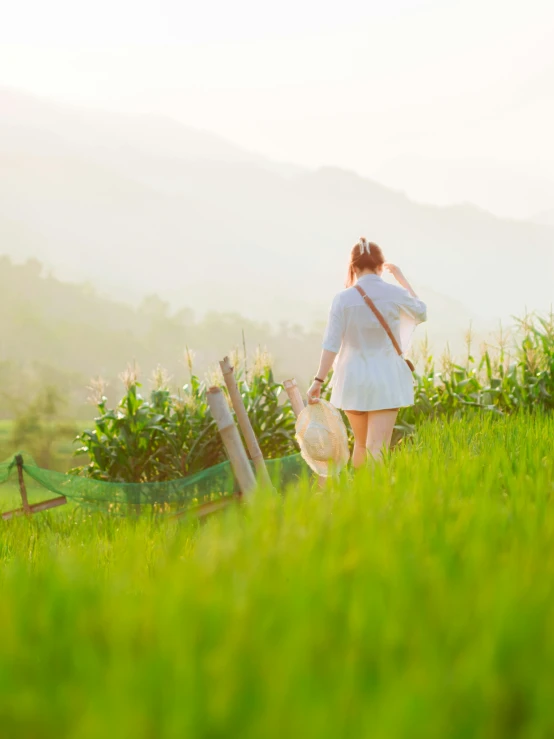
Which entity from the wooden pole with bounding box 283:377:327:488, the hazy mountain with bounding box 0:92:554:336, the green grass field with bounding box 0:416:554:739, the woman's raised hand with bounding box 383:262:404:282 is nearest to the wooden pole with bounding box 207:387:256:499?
the wooden pole with bounding box 283:377:327:488

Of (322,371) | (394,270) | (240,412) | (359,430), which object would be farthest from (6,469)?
(394,270)

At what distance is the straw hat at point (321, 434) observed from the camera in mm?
5902

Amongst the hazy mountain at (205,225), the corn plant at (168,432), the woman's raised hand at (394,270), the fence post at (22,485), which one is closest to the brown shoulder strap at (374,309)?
the woman's raised hand at (394,270)

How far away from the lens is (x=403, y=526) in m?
2.01

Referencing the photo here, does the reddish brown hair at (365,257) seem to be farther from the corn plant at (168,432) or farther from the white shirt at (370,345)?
the corn plant at (168,432)

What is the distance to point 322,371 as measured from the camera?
5707 millimetres

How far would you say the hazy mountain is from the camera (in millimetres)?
127688

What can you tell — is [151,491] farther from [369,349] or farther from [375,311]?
[375,311]

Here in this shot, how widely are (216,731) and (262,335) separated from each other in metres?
98.4

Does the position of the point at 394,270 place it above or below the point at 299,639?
above

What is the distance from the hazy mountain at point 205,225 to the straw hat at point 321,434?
116826 mm

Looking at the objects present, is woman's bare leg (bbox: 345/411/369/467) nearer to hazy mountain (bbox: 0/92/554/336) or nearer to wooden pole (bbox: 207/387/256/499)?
wooden pole (bbox: 207/387/256/499)

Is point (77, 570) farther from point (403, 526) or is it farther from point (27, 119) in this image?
point (27, 119)

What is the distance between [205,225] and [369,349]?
155m
